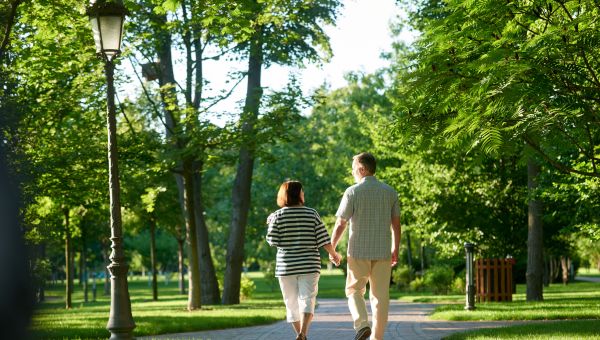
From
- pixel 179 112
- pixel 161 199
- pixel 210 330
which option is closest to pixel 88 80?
pixel 179 112

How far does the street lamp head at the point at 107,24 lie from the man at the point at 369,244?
11.6ft

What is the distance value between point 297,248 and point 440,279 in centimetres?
2440

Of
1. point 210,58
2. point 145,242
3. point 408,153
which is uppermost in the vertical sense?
point 210,58

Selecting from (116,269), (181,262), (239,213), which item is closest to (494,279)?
(239,213)

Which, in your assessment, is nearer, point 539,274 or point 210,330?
point 210,330

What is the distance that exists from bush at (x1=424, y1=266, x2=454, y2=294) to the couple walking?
78.7 ft

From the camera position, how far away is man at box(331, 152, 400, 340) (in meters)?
9.02

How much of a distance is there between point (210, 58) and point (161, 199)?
932 centimetres

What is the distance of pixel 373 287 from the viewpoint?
904 cm

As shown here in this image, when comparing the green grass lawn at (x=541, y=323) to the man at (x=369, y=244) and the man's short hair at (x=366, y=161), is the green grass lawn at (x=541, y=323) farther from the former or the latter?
the man's short hair at (x=366, y=161)

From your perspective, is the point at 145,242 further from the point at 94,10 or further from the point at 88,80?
the point at 94,10

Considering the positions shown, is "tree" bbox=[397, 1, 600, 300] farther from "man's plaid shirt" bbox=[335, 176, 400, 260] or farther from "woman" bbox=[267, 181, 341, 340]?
"woman" bbox=[267, 181, 341, 340]

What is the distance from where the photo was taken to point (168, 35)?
23.8 metres

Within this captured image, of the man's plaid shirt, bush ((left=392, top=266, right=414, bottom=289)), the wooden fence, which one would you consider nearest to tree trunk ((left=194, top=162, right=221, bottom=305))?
the wooden fence
